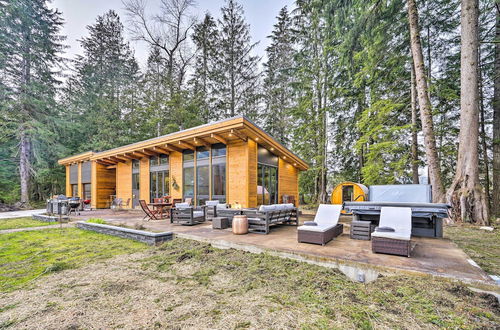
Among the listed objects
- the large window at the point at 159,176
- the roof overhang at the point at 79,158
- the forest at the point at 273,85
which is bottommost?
the large window at the point at 159,176

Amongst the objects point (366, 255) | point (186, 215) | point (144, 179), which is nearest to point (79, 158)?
point (144, 179)

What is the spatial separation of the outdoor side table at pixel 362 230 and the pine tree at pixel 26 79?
62.0 feet

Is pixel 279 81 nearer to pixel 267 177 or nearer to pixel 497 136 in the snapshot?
pixel 267 177

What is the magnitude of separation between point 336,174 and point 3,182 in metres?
23.4

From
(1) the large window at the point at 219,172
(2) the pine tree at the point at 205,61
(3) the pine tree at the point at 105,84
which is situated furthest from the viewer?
(3) the pine tree at the point at 105,84

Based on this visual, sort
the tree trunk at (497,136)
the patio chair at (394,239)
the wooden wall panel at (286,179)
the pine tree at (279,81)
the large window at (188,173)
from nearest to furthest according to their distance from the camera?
the patio chair at (394,239)
the tree trunk at (497,136)
the large window at (188,173)
the wooden wall panel at (286,179)
the pine tree at (279,81)

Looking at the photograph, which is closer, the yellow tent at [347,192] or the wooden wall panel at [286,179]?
the yellow tent at [347,192]

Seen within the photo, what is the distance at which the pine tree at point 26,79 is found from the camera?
43.9 ft

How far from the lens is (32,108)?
14719 millimetres

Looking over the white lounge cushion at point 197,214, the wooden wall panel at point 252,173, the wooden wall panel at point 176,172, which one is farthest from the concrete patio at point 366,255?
the wooden wall panel at point 176,172

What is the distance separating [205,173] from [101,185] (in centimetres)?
892

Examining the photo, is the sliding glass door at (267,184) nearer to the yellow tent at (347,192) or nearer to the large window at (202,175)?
the large window at (202,175)

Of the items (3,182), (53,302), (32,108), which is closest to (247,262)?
(53,302)

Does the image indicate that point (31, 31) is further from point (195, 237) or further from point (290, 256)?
point (290, 256)
